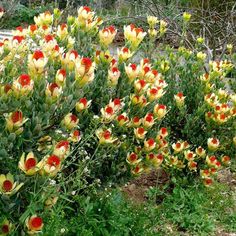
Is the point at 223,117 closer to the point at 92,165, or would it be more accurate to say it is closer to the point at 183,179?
the point at 183,179

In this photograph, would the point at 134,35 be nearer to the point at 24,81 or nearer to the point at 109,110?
the point at 109,110

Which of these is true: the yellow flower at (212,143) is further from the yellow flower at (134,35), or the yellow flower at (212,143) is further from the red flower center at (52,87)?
the red flower center at (52,87)

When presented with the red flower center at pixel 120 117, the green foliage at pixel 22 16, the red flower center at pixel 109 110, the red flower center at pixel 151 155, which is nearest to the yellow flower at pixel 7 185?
the red flower center at pixel 109 110

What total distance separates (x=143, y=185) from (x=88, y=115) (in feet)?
5.27

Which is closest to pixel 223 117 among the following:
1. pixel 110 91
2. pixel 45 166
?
pixel 110 91

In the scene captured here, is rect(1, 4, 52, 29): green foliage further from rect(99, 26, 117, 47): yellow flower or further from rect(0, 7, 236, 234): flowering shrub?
rect(99, 26, 117, 47): yellow flower

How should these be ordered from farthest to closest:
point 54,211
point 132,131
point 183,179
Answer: point 183,179, point 132,131, point 54,211

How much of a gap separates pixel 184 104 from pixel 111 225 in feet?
5.23

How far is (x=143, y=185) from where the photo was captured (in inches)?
182

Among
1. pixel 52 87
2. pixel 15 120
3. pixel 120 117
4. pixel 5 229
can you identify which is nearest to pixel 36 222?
pixel 5 229

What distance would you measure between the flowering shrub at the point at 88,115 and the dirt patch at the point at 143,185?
11.5 inches

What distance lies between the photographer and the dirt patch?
437 centimetres

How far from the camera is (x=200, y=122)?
175 inches

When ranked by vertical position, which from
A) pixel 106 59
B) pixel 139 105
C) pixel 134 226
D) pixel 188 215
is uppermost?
pixel 106 59
